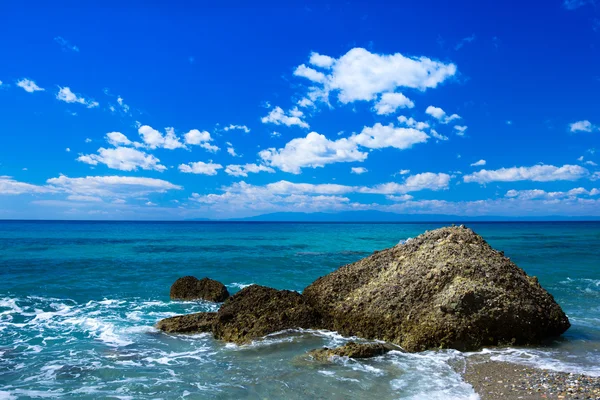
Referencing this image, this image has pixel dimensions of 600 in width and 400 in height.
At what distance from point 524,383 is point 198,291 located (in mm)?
15105

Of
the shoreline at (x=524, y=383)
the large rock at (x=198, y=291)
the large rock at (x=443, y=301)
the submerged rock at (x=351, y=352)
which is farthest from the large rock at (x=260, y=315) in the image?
the shoreline at (x=524, y=383)

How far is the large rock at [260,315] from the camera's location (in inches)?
539

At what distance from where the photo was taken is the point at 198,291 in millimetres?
20547

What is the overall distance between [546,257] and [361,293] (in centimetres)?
3431

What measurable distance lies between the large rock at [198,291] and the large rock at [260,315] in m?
4.69

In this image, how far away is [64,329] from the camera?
1534 centimetres

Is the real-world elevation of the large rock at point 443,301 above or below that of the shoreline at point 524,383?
above

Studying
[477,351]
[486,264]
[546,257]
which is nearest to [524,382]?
[477,351]

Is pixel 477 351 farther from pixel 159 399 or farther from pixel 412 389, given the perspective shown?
pixel 159 399

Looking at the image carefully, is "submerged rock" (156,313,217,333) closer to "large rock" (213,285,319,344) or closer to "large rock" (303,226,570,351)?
"large rock" (213,285,319,344)

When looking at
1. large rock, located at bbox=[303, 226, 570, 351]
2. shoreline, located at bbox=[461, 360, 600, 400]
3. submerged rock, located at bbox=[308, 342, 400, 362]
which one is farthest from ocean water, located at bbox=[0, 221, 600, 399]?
large rock, located at bbox=[303, 226, 570, 351]

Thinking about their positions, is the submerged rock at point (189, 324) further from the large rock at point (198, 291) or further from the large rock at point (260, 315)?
the large rock at point (198, 291)

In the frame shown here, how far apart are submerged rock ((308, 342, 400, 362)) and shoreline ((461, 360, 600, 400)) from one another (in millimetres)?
2311

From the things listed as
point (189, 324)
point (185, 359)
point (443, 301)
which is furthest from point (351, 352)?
point (189, 324)
